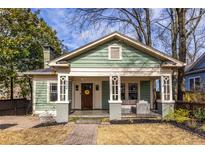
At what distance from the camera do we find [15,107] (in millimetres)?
18875

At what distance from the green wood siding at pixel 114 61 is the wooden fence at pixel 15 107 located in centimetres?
798

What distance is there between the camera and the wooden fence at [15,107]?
58.8 ft

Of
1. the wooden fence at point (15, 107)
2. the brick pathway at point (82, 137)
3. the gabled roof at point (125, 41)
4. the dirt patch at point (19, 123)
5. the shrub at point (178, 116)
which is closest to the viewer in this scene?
the brick pathway at point (82, 137)

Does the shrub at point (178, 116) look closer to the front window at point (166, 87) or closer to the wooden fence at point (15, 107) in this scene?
the front window at point (166, 87)

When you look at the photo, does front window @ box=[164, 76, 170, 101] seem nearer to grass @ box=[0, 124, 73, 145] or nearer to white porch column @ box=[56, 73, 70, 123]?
white porch column @ box=[56, 73, 70, 123]

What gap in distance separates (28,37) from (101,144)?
13.7 metres

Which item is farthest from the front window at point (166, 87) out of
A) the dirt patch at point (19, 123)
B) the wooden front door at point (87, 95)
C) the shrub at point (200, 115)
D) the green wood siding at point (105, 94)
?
the dirt patch at point (19, 123)

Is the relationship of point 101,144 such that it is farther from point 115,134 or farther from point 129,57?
point 129,57

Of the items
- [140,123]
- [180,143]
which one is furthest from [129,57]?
[180,143]

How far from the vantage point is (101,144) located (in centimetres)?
748

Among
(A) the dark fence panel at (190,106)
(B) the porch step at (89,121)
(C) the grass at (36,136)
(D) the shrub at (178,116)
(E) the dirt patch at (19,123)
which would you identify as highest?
(A) the dark fence panel at (190,106)

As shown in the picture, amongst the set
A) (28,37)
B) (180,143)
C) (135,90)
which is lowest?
(180,143)

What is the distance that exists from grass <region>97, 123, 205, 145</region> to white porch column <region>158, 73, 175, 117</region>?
257 cm

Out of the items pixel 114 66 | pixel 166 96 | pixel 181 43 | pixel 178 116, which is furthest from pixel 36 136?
pixel 181 43
